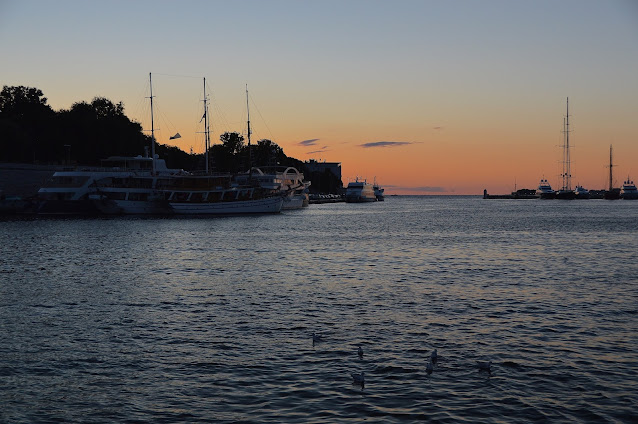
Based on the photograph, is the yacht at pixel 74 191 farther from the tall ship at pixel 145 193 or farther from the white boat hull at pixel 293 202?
the white boat hull at pixel 293 202

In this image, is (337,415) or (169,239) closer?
(337,415)

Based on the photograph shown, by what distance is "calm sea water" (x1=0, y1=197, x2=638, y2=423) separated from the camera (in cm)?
1416

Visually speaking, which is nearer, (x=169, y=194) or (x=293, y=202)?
(x=169, y=194)

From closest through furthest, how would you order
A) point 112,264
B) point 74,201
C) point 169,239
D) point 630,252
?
point 112,264
point 630,252
point 169,239
point 74,201

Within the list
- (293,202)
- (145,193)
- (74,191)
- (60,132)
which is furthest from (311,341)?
(60,132)

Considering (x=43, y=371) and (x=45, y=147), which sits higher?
(x=45, y=147)

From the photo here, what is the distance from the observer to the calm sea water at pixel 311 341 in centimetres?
1416

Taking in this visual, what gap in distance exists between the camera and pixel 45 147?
14412 cm

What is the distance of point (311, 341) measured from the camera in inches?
777

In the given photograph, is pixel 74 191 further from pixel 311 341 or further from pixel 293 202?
pixel 311 341

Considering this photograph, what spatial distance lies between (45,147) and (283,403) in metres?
146

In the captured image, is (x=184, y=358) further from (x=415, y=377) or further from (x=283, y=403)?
(x=415, y=377)

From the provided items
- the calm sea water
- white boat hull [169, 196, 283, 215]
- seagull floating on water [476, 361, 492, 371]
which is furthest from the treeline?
seagull floating on water [476, 361, 492, 371]

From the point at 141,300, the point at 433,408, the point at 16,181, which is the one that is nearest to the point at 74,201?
the point at 16,181
